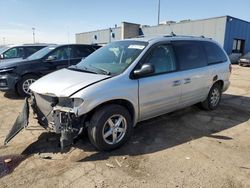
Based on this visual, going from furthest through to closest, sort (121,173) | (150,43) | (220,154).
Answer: (150,43) < (220,154) < (121,173)

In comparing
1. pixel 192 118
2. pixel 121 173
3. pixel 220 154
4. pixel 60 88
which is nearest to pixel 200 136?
pixel 220 154

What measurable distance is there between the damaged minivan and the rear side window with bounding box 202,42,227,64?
1.26 ft

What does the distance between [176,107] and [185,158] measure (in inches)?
58.4

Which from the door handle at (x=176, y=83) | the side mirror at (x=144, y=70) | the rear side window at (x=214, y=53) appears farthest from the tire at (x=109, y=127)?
the rear side window at (x=214, y=53)

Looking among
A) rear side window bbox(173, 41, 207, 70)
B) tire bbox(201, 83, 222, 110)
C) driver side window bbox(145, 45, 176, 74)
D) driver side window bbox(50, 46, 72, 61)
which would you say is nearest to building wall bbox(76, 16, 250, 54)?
driver side window bbox(50, 46, 72, 61)

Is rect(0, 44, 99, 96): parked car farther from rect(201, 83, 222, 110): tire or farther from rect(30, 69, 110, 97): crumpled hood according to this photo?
rect(201, 83, 222, 110): tire

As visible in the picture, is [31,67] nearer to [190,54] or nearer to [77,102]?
[77,102]

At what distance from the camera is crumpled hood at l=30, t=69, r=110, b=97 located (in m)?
3.72

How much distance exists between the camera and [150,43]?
465cm

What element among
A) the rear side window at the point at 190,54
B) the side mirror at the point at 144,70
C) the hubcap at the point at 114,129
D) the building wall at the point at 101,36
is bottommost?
the hubcap at the point at 114,129

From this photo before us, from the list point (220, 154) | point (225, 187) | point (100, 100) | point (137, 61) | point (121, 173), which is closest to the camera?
point (225, 187)

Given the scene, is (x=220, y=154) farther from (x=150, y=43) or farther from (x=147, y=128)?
(x=150, y=43)

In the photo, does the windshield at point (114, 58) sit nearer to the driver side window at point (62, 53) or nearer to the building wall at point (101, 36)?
the driver side window at point (62, 53)

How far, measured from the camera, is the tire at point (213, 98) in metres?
6.25
